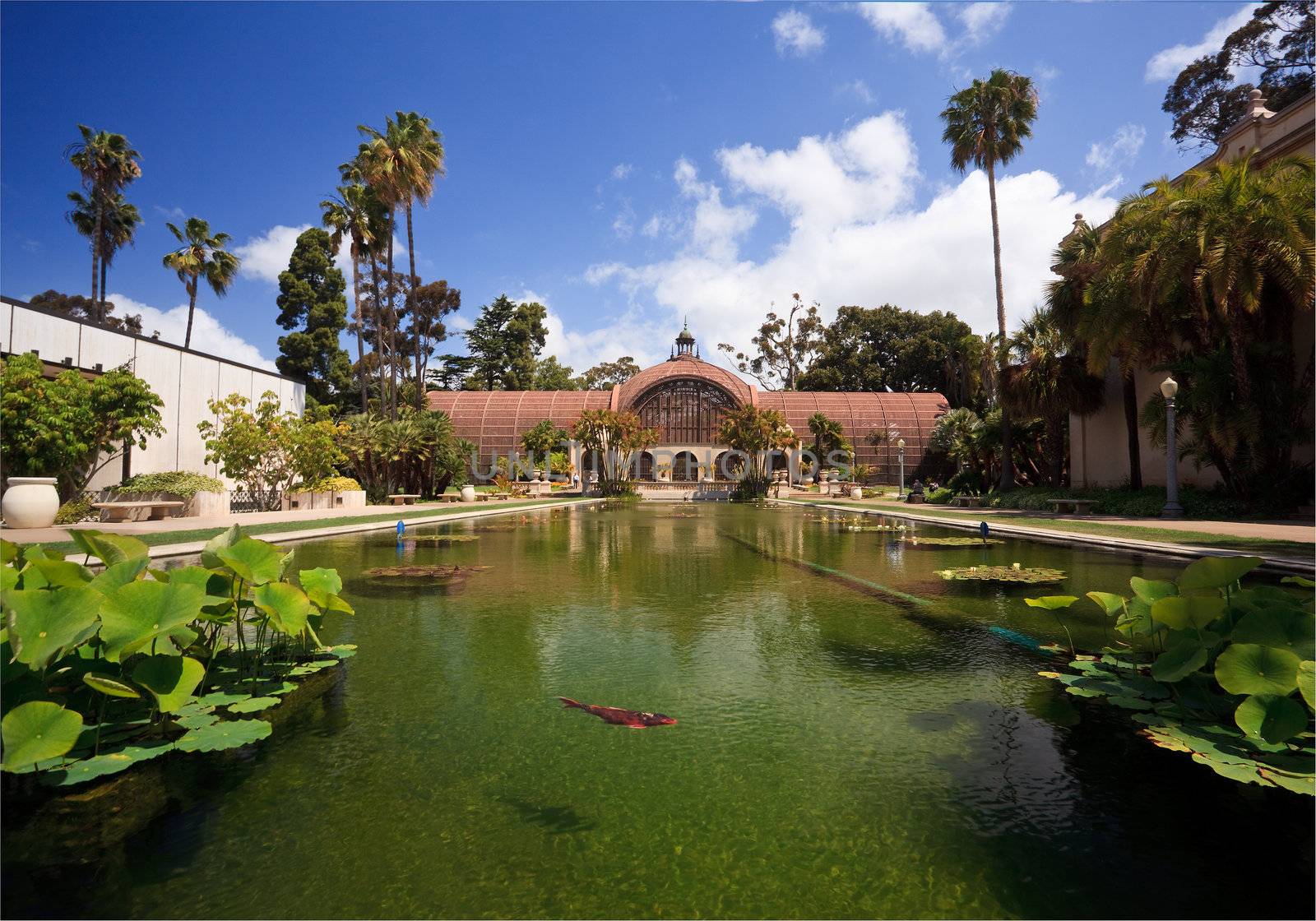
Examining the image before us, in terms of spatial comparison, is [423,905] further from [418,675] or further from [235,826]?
[418,675]

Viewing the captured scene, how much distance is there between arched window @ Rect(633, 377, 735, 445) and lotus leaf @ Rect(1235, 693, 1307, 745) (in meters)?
55.7

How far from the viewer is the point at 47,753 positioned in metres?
2.62

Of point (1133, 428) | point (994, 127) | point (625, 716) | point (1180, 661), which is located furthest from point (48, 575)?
point (994, 127)

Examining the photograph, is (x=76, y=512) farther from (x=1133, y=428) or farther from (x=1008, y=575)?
(x=1133, y=428)

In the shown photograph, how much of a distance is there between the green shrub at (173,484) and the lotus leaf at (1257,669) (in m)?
23.9

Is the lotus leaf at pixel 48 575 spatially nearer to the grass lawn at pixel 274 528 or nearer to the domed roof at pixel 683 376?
the grass lawn at pixel 274 528

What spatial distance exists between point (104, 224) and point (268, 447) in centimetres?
2292

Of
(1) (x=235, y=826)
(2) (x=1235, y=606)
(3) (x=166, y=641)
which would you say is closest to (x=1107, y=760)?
(2) (x=1235, y=606)

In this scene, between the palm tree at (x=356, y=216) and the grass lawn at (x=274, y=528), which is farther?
the palm tree at (x=356, y=216)

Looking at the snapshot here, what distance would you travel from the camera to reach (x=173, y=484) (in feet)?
67.4

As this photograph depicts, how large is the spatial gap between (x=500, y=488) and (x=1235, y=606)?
4119cm

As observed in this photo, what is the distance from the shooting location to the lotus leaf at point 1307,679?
288 cm

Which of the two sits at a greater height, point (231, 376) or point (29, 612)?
point (231, 376)

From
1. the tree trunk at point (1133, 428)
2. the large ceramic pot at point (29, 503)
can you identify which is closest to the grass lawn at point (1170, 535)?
the tree trunk at point (1133, 428)
